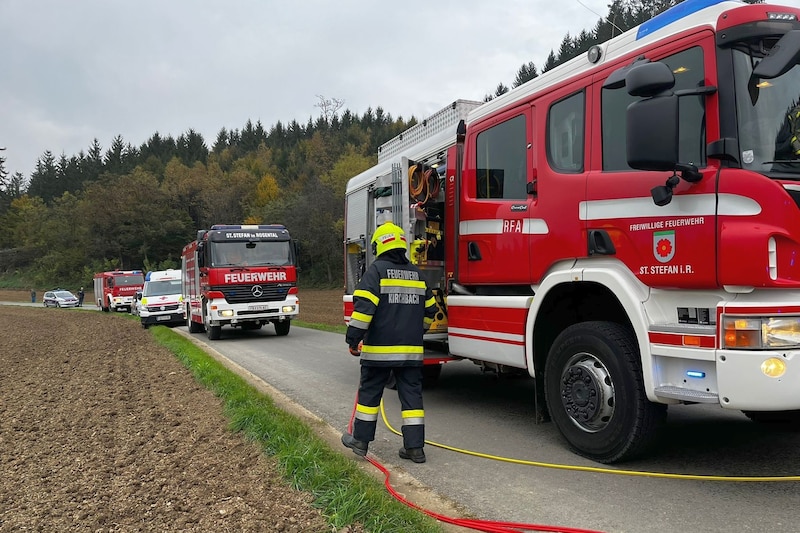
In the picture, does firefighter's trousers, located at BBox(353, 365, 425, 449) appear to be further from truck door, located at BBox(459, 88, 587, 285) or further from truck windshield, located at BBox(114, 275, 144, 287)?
truck windshield, located at BBox(114, 275, 144, 287)

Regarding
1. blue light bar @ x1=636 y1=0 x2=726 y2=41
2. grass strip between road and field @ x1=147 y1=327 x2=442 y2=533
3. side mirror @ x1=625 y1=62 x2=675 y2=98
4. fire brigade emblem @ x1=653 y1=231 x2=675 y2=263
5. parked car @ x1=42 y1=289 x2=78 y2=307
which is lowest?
parked car @ x1=42 y1=289 x2=78 y2=307

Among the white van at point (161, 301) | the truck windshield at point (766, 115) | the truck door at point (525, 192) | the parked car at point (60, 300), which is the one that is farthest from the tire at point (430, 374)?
the parked car at point (60, 300)

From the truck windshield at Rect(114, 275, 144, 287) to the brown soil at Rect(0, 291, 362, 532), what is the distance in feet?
91.6

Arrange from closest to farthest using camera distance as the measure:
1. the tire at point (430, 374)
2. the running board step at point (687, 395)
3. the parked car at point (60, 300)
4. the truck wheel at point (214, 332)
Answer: the running board step at point (687, 395), the tire at point (430, 374), the truck wheel at point (214, 332), the parked car at point (60, 300)

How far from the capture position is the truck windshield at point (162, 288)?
22.1 meters

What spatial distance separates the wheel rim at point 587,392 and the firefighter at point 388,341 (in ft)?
3.75

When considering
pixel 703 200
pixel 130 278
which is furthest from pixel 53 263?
pixel 703 200

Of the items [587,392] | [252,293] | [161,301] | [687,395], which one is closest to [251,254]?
[252,293]

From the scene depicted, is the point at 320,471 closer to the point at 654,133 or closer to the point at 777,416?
the point at 654,133

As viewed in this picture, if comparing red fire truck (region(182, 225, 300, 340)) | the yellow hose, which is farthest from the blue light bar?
red fire truck (region(182, 225, 300, 340))

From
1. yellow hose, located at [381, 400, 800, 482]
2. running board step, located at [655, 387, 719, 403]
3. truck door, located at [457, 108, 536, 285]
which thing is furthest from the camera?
Answer: truck door, located at [457, 108, 536, 285]

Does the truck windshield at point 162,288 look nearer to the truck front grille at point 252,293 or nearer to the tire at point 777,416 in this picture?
the truck front grille at point 252,293

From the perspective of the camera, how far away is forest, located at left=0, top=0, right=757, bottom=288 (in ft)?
183

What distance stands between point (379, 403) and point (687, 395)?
2180 millimetres
